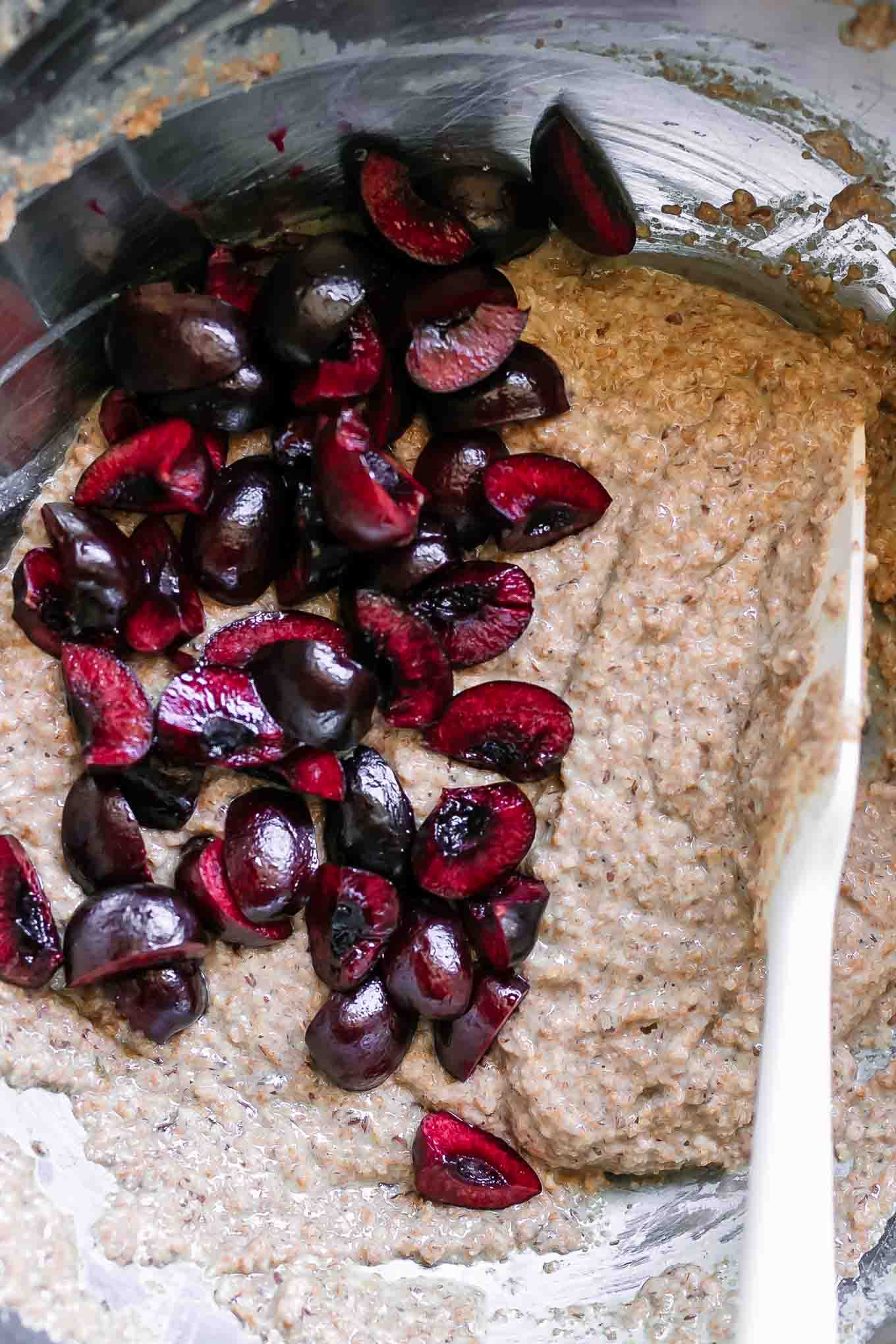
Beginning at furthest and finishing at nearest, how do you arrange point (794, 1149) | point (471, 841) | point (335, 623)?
point (335, 623), point (471, 841), point (794, 1149)

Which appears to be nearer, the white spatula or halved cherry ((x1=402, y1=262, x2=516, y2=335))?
the white spatula

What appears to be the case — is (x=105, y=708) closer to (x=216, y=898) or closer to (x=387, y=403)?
(x=216, y=898)

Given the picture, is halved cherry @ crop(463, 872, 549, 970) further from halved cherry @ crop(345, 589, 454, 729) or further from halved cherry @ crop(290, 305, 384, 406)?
halved cherry @ crop(290, 305, 384, 406)

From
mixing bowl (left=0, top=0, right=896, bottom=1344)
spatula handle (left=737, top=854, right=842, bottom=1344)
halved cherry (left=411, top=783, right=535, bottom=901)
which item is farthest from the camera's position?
halved cherry (left=411, top=783, right=535, bottom=901)

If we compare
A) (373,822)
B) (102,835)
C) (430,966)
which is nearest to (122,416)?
(102,835)

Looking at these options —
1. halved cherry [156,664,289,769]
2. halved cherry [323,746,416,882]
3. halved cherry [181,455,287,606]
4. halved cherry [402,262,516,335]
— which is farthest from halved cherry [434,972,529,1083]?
halved cherry [402,262,516,335]

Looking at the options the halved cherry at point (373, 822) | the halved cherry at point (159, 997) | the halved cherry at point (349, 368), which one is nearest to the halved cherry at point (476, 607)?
the halved cherry at point (373, 822)

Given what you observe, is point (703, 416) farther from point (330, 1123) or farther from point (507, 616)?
point (330, 1123)
